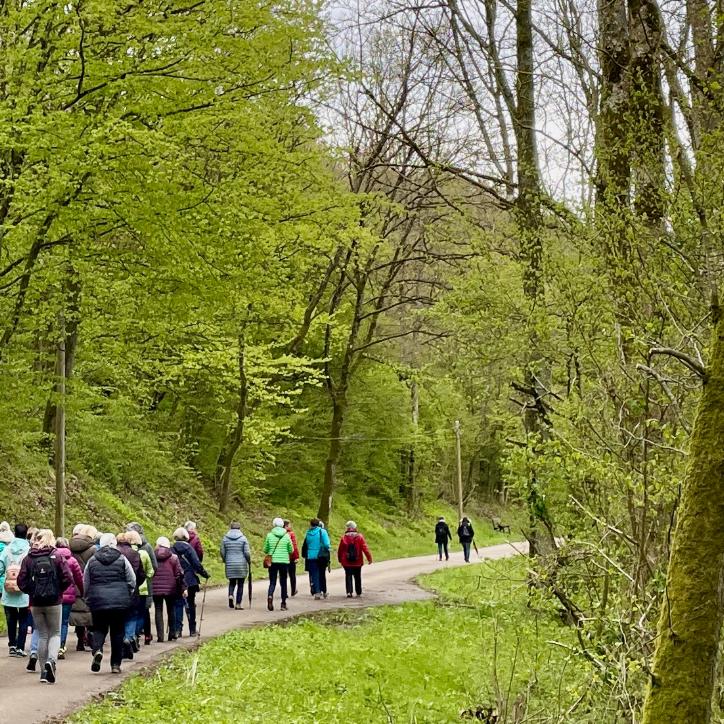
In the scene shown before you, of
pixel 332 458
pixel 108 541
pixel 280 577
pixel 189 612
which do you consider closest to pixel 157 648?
pixel 189 612

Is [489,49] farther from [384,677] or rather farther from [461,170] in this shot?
[384,677]

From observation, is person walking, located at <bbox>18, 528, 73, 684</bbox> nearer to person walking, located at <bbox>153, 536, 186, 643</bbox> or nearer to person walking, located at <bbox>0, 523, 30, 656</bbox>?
person walking, located at <bbox>0, 523, 30, 656</bbox>

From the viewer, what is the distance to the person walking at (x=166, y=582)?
40.8ft

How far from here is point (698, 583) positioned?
12.3 ft

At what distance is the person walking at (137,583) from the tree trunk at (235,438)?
11.2 m

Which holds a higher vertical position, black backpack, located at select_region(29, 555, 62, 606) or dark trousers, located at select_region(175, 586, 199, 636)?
black backpack, located at select_region(29, 555, 62, 606)

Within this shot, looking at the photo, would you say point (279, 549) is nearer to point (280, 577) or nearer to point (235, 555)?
point (280, 577)

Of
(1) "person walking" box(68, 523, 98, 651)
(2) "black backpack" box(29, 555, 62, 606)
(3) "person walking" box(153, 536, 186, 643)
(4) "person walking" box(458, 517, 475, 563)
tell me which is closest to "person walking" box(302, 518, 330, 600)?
(3) "person walking" box(153, 536, 186, 643)

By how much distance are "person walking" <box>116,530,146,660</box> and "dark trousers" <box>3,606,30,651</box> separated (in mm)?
1224

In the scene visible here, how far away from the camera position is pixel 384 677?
34.6 ft

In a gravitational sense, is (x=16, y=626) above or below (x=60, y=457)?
below

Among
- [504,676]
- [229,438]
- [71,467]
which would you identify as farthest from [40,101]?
[229,438]

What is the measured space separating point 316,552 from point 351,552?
860mm

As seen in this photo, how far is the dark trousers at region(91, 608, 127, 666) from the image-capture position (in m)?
10.1
